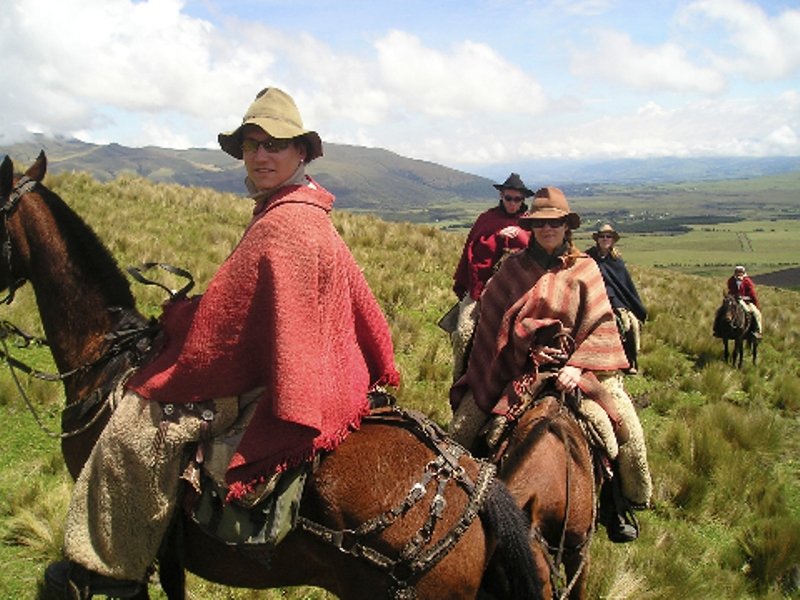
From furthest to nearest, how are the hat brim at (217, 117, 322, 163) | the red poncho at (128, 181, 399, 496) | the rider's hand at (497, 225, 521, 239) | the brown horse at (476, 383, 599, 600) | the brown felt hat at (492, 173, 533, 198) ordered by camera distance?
the brown felt hat at (492, 173, 533, 198)
the rider's hand at (497, 225, 521, 239)
the brown horse at (476, 383, 599, 600)
the hat brim at (217, 117, 322, 163)
the red poncho at (128, 181, 399, 496)

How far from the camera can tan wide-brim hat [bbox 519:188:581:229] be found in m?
4.45

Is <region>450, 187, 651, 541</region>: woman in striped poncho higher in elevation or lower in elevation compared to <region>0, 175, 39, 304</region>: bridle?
lower

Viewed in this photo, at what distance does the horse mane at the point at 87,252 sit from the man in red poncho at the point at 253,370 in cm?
53

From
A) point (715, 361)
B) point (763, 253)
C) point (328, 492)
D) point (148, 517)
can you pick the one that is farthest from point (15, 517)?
point (763, 253)

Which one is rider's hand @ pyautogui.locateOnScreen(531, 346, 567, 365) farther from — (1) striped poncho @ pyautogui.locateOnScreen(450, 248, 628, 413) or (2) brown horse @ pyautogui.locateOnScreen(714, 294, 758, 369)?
(2) brown horse @ pyautogui.locateOnScreen(714, 294, 758, 369)

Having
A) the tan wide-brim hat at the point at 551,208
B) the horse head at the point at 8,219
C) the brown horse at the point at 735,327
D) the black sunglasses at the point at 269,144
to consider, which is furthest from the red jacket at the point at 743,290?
the horse head at the point at 8,219

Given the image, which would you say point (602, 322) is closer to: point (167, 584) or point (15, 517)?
point (167, 584)

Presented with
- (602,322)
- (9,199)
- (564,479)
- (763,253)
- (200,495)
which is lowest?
(763,253)

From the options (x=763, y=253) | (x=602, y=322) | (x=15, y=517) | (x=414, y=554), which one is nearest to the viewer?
(x=414, y=554)

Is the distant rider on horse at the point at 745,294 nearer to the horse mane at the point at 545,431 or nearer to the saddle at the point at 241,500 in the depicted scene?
the horse mane at the point at 545,431

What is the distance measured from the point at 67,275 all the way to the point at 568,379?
3.24 metres

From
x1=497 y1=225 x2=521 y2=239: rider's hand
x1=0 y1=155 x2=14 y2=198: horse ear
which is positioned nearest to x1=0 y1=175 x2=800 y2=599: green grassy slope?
x1=497 y1=225 x2=521 y2=239: rider's hand

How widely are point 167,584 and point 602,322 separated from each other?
130 inches

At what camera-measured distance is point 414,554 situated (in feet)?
8.23
